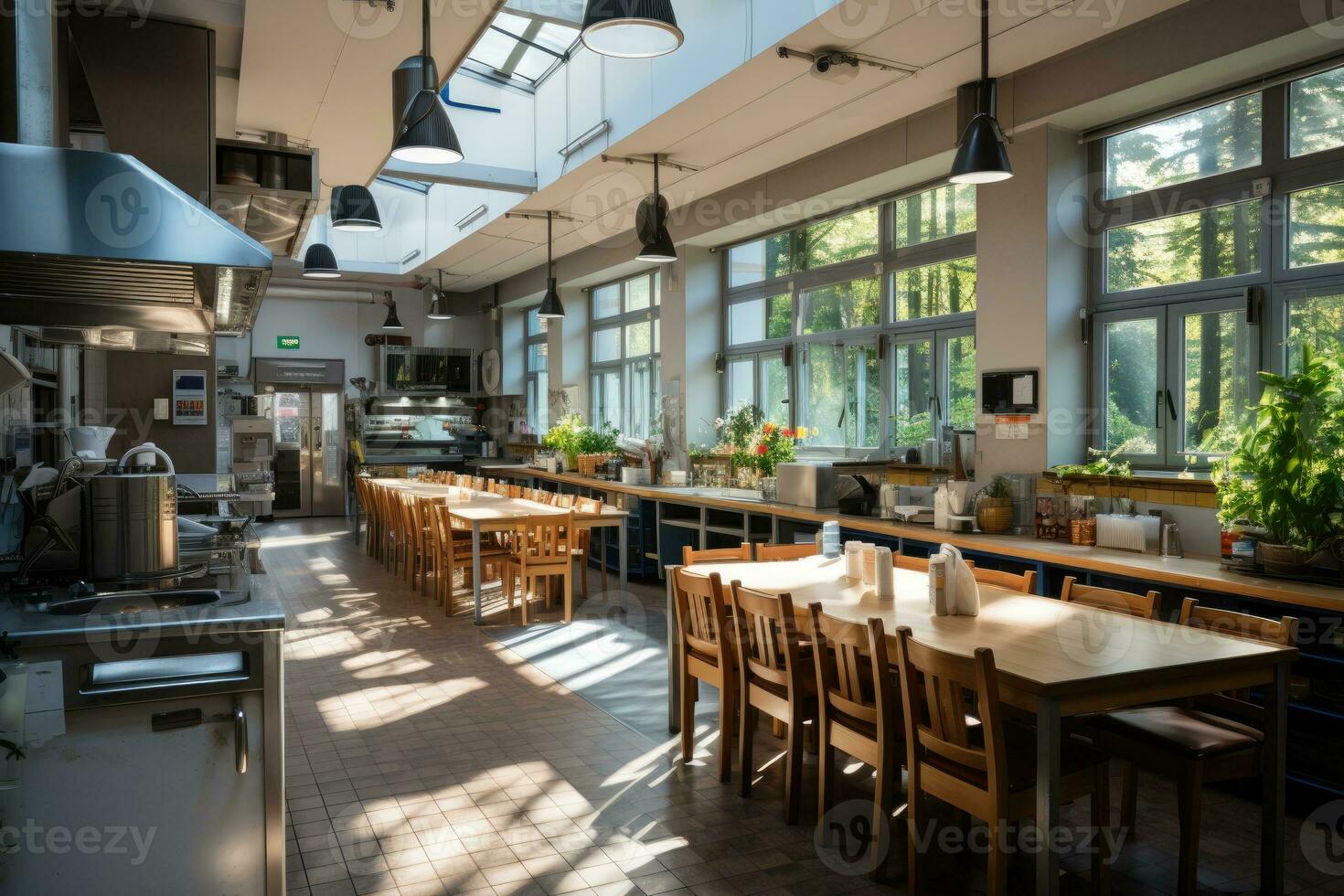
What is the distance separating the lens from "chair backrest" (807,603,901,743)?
9.83 feet

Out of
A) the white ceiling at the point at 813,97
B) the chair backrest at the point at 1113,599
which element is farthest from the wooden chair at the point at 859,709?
the white ceiling at the point at 813,97

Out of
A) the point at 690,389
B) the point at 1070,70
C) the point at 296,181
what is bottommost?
the point at 690,389

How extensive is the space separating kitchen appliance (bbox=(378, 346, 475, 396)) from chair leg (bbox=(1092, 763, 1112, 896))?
40.0 feet

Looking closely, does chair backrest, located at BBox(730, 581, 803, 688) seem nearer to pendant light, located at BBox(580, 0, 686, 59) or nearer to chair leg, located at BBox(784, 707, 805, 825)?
chair leg, located at BBox(784, 707, 805, 825)

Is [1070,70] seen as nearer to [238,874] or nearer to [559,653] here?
[559,653]

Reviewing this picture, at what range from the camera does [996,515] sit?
5.50m

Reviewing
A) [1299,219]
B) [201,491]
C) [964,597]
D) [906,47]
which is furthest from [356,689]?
[1299,219]

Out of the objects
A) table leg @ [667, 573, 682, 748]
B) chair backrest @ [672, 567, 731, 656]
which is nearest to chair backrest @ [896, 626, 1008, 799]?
chair backrest @ [672, 567, 731, 656]

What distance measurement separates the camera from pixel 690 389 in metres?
9.41

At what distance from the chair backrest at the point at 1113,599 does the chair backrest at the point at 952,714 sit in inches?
35.7

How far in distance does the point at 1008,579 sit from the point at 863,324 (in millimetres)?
3962

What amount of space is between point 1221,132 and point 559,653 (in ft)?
15.9

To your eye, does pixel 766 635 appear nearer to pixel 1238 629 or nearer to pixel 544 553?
pixel 1238 629

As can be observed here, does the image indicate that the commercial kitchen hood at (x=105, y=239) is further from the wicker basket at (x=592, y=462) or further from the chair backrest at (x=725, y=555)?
the wicker basket at (x=592, y=462)
